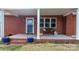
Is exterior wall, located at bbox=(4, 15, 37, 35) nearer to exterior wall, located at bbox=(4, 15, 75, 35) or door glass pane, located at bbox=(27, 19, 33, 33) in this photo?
exterior wall, located at bbox=(4, 15, 75, 35)

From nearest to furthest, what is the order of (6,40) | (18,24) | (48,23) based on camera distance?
(6,40) → (48,23) → (18,24)

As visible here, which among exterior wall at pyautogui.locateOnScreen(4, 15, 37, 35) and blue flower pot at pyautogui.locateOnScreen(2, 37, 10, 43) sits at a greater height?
exterior wall at pyautogui.locateOnScreen(4, 15, 37, 35)

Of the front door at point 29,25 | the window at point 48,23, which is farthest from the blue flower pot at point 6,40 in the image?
the window at point 48,23

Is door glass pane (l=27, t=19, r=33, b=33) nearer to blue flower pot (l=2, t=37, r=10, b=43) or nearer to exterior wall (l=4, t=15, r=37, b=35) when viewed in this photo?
exterior wall (l=4, t=15, r=37, b=35)

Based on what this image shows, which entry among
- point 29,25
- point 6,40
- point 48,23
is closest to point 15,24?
point 29,25

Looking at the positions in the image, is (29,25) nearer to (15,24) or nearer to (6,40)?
(15,24)

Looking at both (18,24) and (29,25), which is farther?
(18,24)

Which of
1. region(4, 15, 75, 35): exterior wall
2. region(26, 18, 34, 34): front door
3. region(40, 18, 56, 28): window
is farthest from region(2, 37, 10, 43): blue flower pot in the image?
region(40, 18, 56, 28): window

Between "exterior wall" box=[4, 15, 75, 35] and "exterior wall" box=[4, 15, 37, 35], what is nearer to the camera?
"exterior wall" box=[4, 15, 75, 35]

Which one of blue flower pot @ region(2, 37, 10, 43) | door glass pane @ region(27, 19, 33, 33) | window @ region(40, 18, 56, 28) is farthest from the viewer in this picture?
door glass pane @ region(27, 19, 33, 33)

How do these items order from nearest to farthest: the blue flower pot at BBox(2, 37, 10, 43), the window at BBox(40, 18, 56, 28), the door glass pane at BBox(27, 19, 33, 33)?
1. the blue flower pot at BBox(2, 37, 10, 43)
2. the window at BBox(40, 18, 56, 28)
3. the door glass pane at BBox(27, 19, 33, 33)
